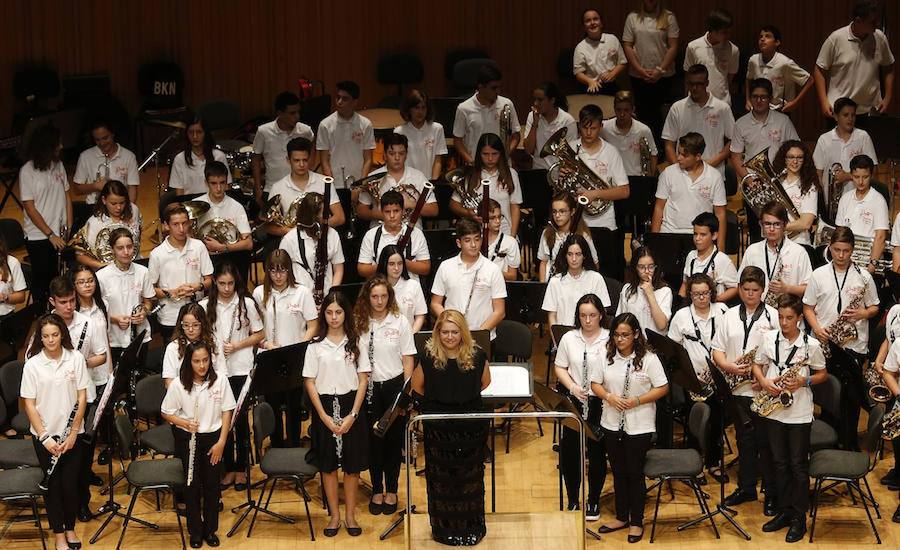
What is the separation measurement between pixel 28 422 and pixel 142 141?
6.96 meters

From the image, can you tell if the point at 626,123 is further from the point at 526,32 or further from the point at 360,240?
the point at 526,32

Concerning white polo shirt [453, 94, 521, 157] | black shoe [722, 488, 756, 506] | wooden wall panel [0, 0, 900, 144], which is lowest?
black shoe [722, 488, 756, 506]

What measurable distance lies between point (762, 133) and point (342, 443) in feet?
15.0

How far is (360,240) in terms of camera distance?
10438 mm

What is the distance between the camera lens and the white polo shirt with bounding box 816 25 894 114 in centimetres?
1136

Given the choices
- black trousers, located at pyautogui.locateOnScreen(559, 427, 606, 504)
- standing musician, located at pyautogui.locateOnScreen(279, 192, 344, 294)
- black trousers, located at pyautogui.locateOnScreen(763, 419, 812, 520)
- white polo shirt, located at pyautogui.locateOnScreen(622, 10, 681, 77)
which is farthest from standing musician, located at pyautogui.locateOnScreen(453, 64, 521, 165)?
black trousers, located at pyautogui.locateOnScreen(763, 419, 812, 520)

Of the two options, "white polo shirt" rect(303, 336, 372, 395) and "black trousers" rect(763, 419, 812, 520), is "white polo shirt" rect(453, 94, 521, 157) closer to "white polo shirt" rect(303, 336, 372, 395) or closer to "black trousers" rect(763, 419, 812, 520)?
"white polo shirt" rect(303, 336, 372, 395)

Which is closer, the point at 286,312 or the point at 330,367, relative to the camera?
the point at 330,367

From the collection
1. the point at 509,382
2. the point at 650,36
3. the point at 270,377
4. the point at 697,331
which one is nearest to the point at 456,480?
the point at 509,382

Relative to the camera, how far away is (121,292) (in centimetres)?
910

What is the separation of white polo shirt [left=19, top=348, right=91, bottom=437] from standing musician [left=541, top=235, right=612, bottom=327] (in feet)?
10.0

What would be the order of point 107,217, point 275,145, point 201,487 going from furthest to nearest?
point 275,145, point 107,217, point 201,487

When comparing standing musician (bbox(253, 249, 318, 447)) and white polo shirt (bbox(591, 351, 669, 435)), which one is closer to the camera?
white polo shirt (bbox(591, 351, 669, 435))

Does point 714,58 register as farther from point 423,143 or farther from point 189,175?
point 189,175
